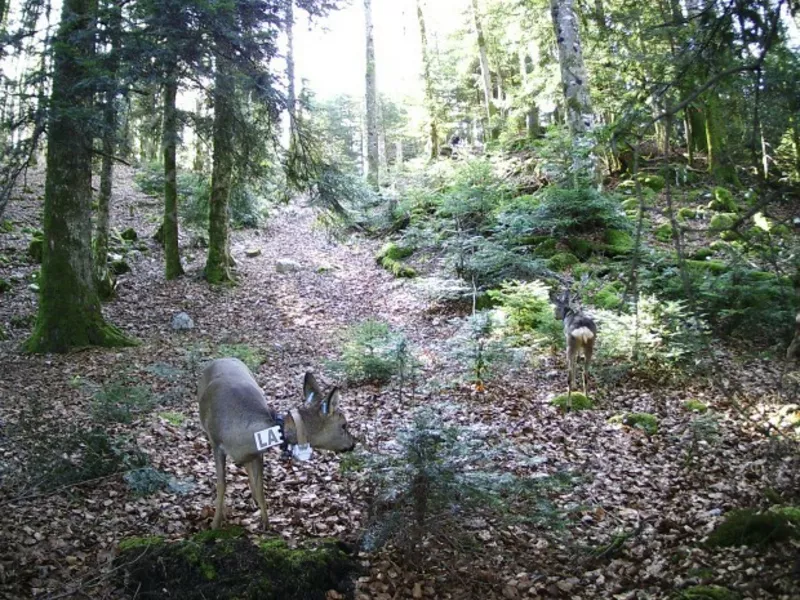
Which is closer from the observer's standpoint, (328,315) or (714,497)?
(714,497)

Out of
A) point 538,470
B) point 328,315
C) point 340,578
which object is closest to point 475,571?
point 340,578

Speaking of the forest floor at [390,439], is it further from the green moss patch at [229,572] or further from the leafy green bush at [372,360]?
the leafy green bush at [372,360]

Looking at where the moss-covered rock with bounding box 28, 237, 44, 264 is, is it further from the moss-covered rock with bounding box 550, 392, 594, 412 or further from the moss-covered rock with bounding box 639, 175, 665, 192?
Answer: the moss-covered rock with bounding box 639, 175, 665, 192

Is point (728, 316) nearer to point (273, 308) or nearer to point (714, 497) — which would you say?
point (714, 497)

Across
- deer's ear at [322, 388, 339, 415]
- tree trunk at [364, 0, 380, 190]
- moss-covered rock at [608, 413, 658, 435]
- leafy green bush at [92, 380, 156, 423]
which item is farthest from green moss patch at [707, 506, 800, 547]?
tree trunk at [364, 0, 380, 190]

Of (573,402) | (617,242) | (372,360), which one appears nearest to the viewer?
(573,402)

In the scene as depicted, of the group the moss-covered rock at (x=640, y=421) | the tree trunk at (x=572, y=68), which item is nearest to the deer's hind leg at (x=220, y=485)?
the moss-covered rock at (x=640, y=421)

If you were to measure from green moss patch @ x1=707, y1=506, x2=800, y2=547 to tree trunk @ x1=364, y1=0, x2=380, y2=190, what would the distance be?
24.4m

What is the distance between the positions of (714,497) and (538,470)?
5.43ft

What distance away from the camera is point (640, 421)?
24.8 ft

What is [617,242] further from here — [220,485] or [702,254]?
[220,485]

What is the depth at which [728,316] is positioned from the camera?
405 inches

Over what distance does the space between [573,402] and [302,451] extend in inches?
199

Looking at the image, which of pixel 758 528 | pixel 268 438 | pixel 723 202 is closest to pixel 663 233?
pixel 723 202
